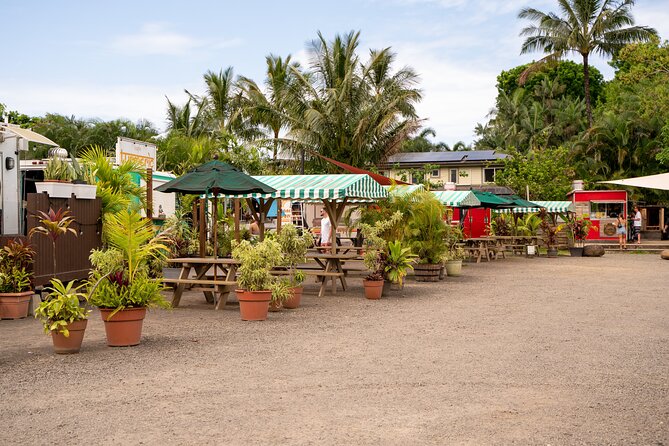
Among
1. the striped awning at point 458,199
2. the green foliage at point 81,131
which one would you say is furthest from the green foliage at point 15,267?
the green foliage at point 81,131

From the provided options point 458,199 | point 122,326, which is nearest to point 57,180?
point 122,326

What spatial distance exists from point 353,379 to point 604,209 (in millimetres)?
28927

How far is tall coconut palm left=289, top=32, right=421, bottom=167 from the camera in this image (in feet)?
119

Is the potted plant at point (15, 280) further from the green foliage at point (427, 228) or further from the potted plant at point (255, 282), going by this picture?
the green foliage at point (427, 228)

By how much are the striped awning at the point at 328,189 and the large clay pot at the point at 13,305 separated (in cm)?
429

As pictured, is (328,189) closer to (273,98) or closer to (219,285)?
(219,285)

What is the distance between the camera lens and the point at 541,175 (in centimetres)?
3484

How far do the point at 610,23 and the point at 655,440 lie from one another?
125 ft

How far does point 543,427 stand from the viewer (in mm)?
4785

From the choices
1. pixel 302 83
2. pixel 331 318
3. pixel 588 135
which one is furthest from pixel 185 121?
pixel 331 318

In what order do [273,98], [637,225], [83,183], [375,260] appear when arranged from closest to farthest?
[83,183] < [375,260] < [637,225] < [273,98]

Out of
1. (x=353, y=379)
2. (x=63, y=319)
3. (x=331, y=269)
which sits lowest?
(x=353, y=379)

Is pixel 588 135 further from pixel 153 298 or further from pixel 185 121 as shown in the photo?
pixel 153 298

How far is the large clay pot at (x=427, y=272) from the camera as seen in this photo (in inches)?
632
